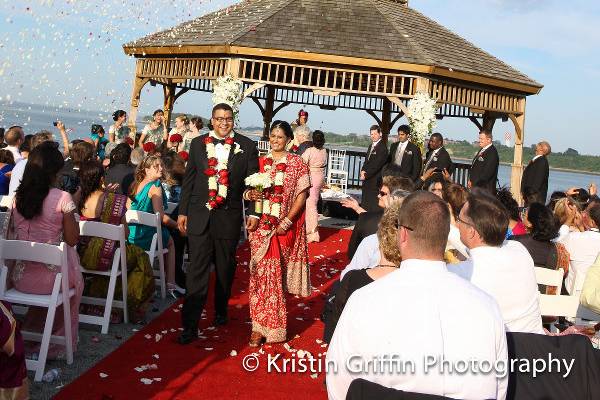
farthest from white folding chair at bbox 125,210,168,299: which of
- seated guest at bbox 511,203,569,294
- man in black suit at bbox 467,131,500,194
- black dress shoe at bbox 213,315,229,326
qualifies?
man in black suit at bbox 467,131,500,194

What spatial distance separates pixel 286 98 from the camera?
926 inches

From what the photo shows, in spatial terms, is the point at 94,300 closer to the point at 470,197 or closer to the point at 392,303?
the point at 470,197

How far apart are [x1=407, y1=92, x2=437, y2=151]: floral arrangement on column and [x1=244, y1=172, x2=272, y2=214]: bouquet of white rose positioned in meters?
10.3

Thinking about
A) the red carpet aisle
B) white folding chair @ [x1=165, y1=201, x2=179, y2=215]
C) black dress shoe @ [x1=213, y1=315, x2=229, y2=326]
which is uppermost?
white folding chair @ [x1=165, y1=201, x2=179, y2=215]

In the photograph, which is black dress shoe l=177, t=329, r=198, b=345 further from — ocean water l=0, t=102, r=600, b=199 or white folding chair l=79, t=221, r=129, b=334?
ocean water l=0, t=102, r=600, b=199

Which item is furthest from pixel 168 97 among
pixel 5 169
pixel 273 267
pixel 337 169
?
pixel 273 267

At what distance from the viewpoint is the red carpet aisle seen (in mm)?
4789

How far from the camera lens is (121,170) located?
8500 mm

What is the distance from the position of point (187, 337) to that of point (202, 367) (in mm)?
668

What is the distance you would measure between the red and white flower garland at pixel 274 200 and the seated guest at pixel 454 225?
1579 millimetres

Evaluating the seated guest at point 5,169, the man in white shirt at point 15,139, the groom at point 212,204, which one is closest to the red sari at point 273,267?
the groom at point 212,204

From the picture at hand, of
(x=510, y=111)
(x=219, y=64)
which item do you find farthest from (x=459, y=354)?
(x=510, y=111)

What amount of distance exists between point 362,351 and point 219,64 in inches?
599

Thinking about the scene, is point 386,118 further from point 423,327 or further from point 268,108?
point 423,327
